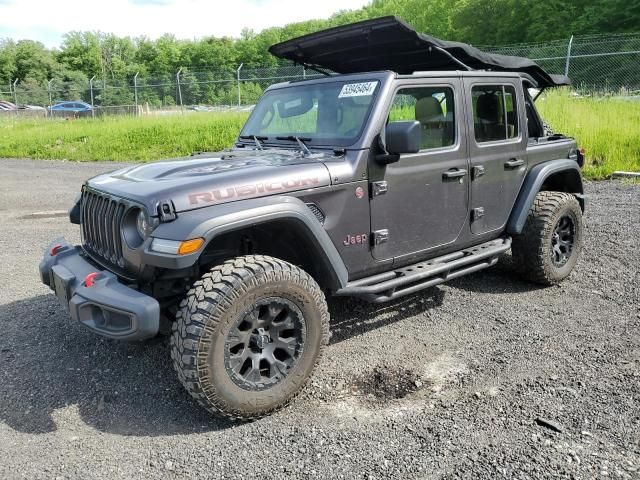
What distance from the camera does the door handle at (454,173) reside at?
402cm

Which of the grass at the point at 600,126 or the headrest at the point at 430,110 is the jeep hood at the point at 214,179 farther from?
the grass at the point at 600,126

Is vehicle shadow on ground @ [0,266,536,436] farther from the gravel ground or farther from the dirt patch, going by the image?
the dirt patch

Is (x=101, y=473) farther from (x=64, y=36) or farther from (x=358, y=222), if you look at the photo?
(x=64, y=36)

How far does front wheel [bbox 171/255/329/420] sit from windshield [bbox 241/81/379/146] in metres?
1.15

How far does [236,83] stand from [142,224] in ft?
60.3

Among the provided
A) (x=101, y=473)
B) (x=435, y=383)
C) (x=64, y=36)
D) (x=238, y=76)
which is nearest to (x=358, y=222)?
(x=435, y=383)

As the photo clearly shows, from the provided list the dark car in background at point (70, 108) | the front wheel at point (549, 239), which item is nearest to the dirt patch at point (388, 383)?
the front wheel at point (549, 239)

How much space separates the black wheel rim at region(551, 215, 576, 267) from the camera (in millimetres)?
5062

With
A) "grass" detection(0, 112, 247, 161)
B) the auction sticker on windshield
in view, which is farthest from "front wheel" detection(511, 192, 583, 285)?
"grass" detection(0, 112, 247, 161)

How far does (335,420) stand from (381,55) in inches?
128

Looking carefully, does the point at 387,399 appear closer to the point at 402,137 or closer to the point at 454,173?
the point at 402,137

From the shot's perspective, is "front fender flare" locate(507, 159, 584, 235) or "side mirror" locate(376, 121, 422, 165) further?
"front fender flare" locate(507, 159, 584, 235)

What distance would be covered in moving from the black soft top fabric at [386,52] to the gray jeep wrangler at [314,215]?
22 millimetres

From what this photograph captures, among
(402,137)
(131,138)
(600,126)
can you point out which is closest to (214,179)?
(402,137)
